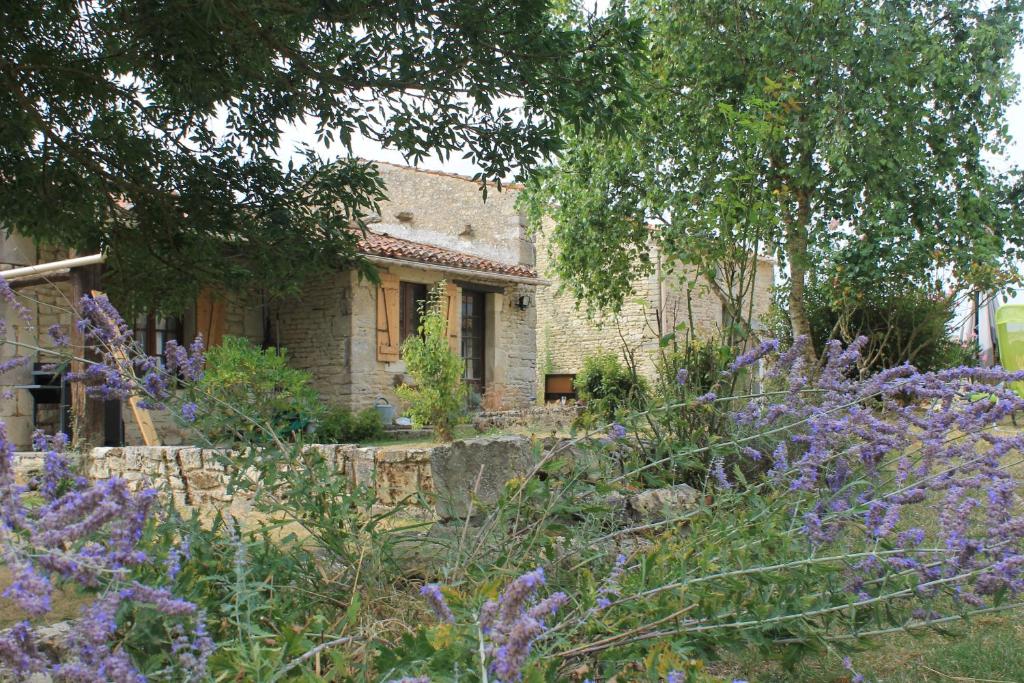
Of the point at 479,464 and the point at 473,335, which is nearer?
the point at 479,464

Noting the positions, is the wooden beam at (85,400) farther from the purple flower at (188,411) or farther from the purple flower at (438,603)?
the purple flower at (438,603)

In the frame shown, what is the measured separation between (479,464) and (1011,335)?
36.0ft

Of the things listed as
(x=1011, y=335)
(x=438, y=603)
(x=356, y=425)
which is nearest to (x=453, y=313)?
(x=356, y=425)

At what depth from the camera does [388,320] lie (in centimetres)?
1420

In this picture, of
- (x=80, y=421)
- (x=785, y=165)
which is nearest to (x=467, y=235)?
(x=785, y=165)

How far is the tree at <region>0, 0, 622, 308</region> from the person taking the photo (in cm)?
542

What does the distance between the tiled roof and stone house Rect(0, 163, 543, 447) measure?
0.09 ft

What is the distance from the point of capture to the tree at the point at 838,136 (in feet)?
38.9

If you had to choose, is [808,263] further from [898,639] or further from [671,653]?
[671,653]

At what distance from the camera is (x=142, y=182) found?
6.17m

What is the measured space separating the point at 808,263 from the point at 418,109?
807 centimetres

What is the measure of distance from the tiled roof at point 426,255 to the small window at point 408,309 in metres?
0.66

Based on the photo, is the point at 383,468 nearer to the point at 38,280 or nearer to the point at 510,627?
the point at 510,627

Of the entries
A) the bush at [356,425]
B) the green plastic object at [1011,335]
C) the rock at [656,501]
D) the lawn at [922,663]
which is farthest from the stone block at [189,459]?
the green plastic object at [1011,335]
